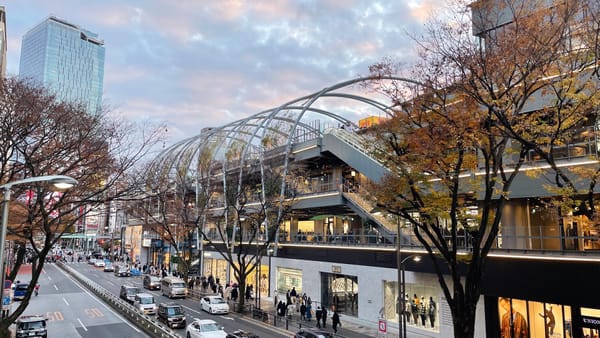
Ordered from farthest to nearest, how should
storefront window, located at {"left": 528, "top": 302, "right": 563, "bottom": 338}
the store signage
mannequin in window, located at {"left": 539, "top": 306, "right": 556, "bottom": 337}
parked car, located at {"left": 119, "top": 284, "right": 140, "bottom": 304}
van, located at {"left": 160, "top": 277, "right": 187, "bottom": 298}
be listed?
van, located at {"left": 160, "top": 277, "right": 187, "bottom": 298}
parked car, located at {"left": 119, "top": 284, "right": 140, "bottom": 304}
mannequin in window, located at {"left": 539, "top": 306, "right": 556, "bottom": 337}
storefront window, located at {"left": 528, "top": 302, "right": 563, "bottom": 338}
the store signage

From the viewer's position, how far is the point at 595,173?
12.1 metres

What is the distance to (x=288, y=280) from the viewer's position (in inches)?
1485

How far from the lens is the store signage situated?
1709cm

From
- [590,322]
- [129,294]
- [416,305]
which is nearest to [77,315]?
[129,294]

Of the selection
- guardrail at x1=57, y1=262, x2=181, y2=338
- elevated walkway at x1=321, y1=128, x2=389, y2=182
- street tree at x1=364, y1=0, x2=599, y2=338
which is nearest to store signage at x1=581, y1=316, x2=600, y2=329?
street tree at x1=364, y1=0, x2=599, y2=338

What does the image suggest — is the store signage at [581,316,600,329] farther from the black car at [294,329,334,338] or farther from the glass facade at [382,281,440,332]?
the black car at [294,329,334,338]

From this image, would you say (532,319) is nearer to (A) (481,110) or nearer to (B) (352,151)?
(A) (481,110)

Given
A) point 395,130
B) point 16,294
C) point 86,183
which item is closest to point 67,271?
A: point 16,294

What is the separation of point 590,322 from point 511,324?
11.8ft

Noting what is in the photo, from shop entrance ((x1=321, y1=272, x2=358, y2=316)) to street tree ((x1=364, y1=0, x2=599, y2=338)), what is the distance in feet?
49.4

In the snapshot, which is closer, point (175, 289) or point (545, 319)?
point (545, 319)

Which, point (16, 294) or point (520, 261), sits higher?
point (520, 261)

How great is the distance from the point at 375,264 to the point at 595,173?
1693 cm

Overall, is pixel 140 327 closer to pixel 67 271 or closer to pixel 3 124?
pixel 3 124
